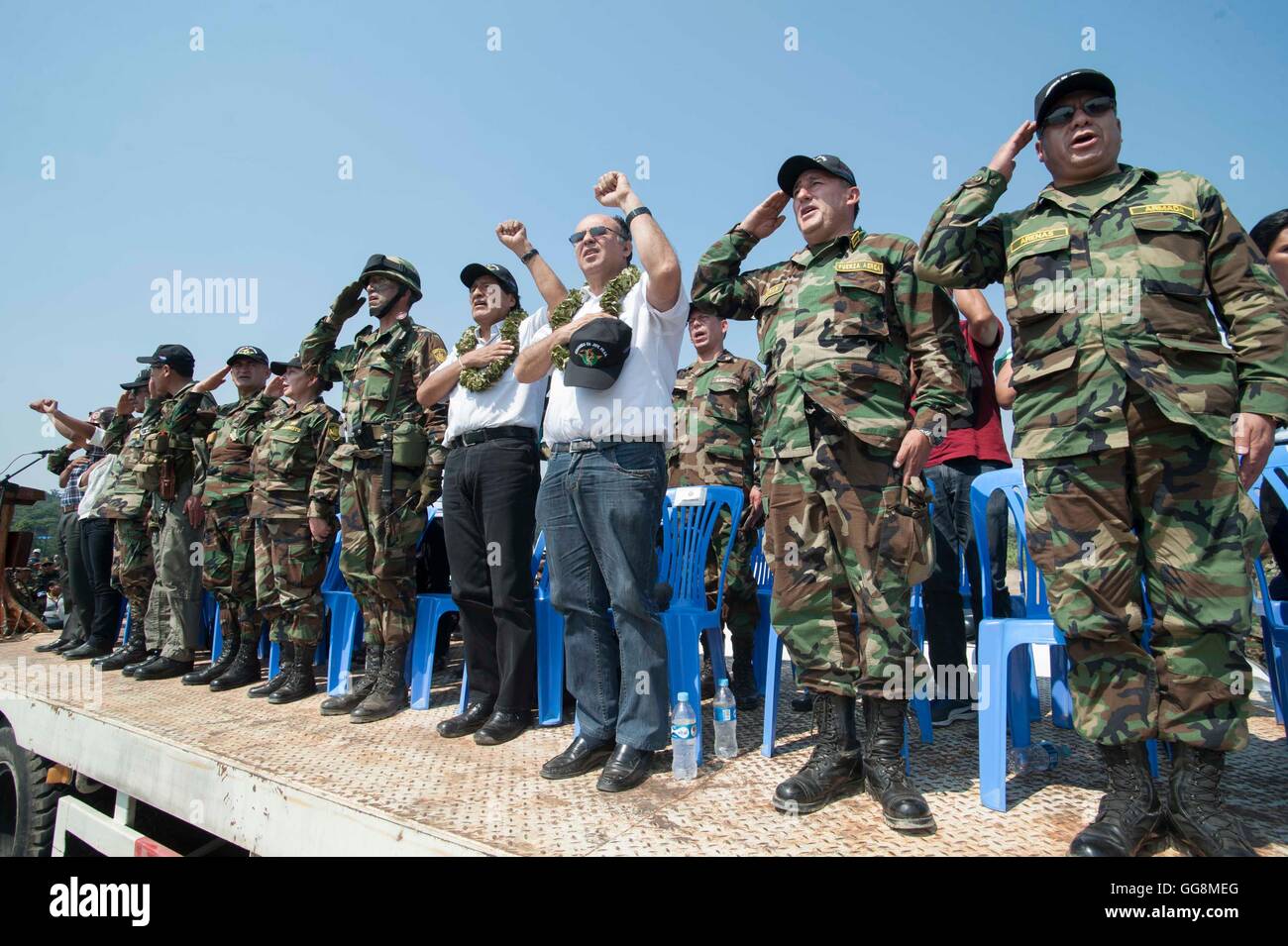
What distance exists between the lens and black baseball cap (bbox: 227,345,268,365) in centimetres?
544

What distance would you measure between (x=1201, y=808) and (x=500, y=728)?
2.41 m

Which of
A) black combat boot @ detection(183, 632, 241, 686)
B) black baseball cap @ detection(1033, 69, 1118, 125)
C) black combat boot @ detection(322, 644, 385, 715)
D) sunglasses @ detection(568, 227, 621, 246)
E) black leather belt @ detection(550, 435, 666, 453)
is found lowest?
black combat boot @ detection(183, 632, 241, 686)

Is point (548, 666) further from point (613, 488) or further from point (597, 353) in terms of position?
point (597, 353)

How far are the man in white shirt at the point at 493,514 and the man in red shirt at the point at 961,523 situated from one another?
6.08ft

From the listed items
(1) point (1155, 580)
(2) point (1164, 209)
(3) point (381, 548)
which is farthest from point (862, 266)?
(3) point (381, 548)

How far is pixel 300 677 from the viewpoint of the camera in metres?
4.12

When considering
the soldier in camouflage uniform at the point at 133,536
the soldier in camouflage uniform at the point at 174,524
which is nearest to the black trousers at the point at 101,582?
the soldier in camouflage uniform at the point at 133,536

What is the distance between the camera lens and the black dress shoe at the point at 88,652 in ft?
19.3

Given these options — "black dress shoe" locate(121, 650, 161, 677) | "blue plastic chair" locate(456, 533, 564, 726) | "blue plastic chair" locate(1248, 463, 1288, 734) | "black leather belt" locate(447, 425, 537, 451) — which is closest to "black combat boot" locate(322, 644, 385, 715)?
"blue plastic chair" locate(456, 533, 564, 726)

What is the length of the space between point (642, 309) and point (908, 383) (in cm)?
103

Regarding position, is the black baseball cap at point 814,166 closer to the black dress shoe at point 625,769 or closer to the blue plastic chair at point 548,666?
the blue plastic chair at point 548,666

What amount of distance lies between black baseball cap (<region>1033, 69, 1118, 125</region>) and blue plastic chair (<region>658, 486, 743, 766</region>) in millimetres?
1843

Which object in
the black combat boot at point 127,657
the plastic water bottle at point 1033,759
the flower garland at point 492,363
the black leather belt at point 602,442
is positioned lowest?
the black combat boot at point 127,657

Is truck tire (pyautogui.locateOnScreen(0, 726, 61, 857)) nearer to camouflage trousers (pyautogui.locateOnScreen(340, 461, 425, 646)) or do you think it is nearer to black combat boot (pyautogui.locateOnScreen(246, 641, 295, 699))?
black combat boot (pyautogui.locateOnScreen(246, 641, 295, 699))
